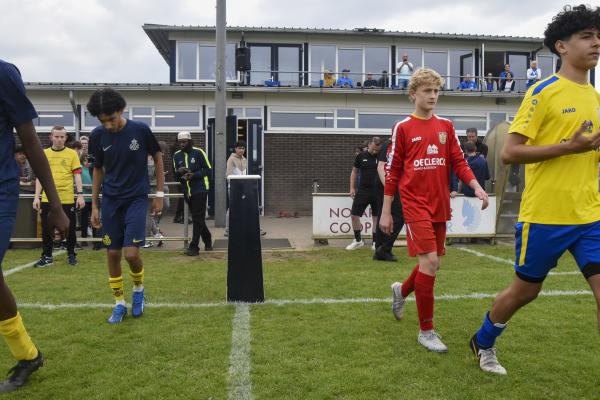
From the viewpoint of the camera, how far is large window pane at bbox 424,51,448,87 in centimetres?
2144

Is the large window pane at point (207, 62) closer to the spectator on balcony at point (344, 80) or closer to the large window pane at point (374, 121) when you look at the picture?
the spectator on balcony at point (344, 80)

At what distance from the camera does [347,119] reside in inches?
719

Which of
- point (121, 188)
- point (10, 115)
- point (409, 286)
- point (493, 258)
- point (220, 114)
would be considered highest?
point (220, 114)

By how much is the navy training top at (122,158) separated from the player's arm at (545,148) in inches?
129

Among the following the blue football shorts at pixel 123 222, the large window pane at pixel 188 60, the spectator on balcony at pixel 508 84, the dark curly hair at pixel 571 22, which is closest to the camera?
the dark curly hair at pixel 571 22

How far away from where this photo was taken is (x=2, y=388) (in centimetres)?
326

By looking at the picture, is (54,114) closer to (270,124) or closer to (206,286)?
(270,124)

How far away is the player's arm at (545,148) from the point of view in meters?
2.74

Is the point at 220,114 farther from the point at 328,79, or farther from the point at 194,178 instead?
the point at 328,79

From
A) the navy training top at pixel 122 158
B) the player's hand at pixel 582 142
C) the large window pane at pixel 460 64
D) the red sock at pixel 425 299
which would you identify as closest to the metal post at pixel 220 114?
the navy training top at pixel 122 158

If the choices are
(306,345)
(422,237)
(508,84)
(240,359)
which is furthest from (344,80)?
(240,359)

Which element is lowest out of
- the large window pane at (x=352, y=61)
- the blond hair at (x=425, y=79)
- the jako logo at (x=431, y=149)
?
the jako logo at (x=431, y=149)

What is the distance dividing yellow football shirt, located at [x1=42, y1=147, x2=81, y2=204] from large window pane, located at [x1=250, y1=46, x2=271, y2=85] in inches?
514

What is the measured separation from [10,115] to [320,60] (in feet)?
61.6
